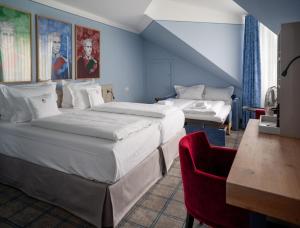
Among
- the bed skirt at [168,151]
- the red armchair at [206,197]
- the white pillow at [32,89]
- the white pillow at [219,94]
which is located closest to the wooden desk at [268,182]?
the red armchair at [206,197]

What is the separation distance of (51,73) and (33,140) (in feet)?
4.90

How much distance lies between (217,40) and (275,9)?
284cm

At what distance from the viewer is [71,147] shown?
1.86 m

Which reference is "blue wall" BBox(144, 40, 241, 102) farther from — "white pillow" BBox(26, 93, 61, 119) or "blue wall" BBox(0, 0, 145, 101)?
"white pillow" BBox(26, 93, 61, 119)

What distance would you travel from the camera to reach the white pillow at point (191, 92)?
4.91 meters

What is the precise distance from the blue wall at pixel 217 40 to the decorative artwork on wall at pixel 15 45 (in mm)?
2189

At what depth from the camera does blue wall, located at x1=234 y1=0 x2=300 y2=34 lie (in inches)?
61.0

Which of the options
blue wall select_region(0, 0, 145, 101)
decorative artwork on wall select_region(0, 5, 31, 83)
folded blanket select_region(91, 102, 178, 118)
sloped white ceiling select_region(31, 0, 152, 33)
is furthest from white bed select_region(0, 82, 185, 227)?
sloped white ceiling select_region(31, 0, 152, 33)

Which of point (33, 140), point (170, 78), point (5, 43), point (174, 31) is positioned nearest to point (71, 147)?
point (33, 140)

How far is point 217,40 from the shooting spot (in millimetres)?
4453

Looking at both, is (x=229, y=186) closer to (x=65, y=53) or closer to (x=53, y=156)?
(x=53, y=156)

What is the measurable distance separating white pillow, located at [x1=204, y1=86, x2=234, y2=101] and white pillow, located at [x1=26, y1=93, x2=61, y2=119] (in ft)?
Answer: 10.6

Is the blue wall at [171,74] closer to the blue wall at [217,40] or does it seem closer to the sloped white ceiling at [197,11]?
the blue wall at [217,40]

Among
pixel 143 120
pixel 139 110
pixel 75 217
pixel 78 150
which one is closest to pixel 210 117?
pixel 139 110
